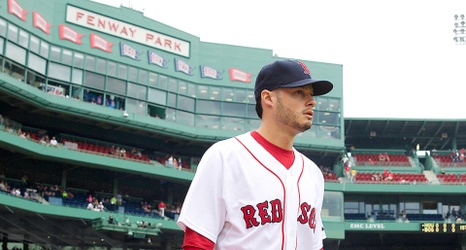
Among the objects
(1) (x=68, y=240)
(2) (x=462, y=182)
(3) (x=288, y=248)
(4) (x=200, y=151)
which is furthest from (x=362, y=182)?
(3) (x=288, y=248)

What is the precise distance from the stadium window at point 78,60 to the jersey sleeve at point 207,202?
3578 cm

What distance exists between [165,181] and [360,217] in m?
13.9

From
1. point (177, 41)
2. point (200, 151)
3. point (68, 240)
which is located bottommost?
point (68, 240)

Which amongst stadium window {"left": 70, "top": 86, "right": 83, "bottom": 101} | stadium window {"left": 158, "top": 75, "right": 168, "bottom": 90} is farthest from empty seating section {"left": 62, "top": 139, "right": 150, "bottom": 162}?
stadium window {"left": 158, "top": 75, "right": 168, "bottom": 90}

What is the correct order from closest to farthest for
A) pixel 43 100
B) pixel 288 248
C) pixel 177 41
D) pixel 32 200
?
1. pixel 288 248
2. pixel 32 200
3. pixel 43 100
4. pixel 177 41

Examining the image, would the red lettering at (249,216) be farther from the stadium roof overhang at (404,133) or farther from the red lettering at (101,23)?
the stadium roof overhang at (404,133)

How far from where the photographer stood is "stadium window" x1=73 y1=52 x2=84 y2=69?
126 ft

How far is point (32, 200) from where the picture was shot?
3338 cm

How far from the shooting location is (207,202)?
384cm

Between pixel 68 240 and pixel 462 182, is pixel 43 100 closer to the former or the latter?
pixel 68 240

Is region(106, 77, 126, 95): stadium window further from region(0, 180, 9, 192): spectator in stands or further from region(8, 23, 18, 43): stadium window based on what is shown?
region(0, 180, 9, 192): spectator in stands

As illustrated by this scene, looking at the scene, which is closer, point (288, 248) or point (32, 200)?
point (288, 248)

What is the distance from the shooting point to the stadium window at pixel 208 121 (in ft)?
141

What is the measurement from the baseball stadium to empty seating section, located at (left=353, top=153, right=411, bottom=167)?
0.10 m
